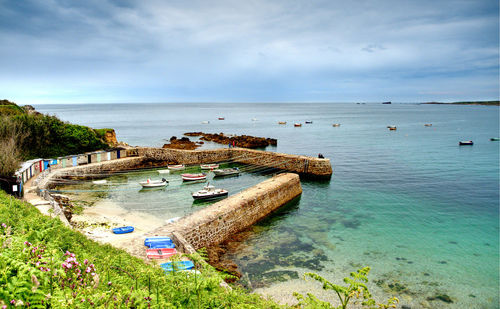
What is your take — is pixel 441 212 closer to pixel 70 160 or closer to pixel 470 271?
pixel 470 271

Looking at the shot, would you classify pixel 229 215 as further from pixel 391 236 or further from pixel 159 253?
pixel 391 236

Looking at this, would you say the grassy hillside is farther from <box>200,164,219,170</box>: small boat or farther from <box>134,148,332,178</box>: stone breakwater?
<box>200,164,219,170</box>: small boat

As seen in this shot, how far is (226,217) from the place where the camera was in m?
20.1

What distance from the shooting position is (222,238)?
1967 cm

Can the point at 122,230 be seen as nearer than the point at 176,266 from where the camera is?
No

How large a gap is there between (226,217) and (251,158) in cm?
2480

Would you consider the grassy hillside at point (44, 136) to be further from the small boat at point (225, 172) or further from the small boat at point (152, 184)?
the small boat at point (225, 172)

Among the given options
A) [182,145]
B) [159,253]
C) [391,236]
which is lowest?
[391,236]

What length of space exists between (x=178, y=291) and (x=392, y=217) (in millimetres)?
23935

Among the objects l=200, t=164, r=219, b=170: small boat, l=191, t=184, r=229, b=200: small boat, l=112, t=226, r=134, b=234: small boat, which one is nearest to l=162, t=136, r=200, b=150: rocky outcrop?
l=200, t=164, r=219, b=170: small boat

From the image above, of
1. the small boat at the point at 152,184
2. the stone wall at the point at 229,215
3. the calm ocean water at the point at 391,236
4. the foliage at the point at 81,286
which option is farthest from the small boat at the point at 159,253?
the small boat at the point at 152,184

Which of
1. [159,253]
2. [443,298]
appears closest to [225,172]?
[159,253]

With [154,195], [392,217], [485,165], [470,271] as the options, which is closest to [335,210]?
[392,217]

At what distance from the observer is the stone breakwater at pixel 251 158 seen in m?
39.0
